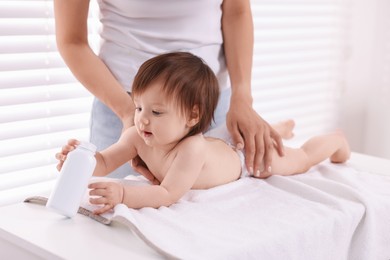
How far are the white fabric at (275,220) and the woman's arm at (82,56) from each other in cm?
32

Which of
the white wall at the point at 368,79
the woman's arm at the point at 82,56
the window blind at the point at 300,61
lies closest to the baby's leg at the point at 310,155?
the woman's arm at the point at 82,56

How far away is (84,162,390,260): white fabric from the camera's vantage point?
1.02 meters

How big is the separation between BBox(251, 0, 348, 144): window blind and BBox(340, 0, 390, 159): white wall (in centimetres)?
5

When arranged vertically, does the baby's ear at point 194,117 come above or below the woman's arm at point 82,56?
below

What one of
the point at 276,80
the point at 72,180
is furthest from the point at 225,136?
the point at 276,80

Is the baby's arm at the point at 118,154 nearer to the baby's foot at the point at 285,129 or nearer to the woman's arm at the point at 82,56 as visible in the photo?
the woman's arm at the point at 82,56

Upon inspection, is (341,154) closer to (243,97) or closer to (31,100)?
(243,97)

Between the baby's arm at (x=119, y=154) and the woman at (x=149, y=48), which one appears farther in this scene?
the woman at (x=149, y=48)

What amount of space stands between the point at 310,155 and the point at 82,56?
23.2 inches

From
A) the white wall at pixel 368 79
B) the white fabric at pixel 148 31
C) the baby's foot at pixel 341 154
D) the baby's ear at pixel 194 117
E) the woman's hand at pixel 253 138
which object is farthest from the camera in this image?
the white wall at pixel 368 79

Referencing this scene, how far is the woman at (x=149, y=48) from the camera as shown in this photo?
1415mm

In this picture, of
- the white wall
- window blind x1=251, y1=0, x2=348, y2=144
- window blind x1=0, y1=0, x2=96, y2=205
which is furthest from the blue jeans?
the white wall

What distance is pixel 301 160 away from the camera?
1.50 meters

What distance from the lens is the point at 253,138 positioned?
4.49 feet
